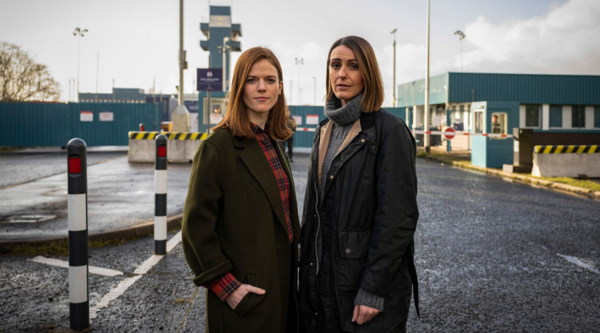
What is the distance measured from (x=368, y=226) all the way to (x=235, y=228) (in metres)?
0.57

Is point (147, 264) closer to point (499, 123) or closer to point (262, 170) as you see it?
point (262, 170)

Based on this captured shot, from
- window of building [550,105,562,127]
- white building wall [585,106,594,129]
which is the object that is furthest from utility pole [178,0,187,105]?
white building wall [585,106,594,129]

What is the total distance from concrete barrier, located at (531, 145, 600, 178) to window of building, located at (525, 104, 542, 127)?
3347 cm

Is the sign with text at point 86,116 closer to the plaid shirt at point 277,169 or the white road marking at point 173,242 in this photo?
the white road marking at point 173,242

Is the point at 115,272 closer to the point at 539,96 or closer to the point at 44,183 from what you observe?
the point at 44,183

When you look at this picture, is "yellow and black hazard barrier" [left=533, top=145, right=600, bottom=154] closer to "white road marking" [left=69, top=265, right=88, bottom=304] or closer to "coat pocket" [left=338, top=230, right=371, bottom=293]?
"white road marking" [left=69, top=265, right=88, bottom=304]

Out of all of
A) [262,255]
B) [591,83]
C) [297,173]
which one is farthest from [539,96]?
[262,255]

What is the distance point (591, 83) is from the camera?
46.4 meters

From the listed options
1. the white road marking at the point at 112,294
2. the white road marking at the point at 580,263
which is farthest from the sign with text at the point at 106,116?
the white road marking at the point at 580,263

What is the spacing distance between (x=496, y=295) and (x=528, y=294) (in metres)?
0.28

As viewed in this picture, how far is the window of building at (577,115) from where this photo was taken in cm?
4700

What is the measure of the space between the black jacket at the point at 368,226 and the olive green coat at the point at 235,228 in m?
0.22

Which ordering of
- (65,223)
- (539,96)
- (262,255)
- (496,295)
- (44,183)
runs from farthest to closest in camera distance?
(539,96), (44,183), (65,223), (496,295), (262,255)

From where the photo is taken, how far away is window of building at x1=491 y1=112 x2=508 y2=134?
17.9 metres
